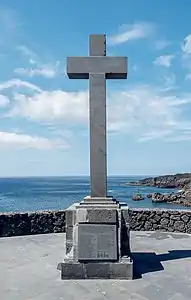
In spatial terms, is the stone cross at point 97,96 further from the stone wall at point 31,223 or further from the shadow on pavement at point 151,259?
the stone wall at point 31,223

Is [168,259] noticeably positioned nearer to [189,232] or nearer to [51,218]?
[189,232]

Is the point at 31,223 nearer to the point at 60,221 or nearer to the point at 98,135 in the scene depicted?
the point at 60,221

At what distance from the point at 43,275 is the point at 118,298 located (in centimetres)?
143

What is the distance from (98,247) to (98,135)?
1724 millimetres

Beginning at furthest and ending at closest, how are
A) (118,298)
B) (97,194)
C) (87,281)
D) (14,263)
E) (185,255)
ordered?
(185,255)
(14,263)
(97,194)
(87,281)
(118,298)

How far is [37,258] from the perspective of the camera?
21.0 ft

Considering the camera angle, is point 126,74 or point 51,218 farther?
point 51,218

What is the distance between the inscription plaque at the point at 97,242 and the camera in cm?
523

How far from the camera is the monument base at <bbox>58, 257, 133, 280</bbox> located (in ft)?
16.9

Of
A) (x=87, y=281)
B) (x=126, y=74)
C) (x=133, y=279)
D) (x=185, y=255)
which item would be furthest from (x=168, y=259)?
(x=126, y=74)

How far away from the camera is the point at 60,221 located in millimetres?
9141

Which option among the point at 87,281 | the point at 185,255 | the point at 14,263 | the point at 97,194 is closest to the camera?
the point at 87,281

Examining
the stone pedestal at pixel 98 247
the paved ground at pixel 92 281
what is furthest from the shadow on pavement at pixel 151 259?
the stone pedestal at pixel 98 247

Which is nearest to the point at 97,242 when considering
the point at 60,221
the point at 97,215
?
the point at 97,215
